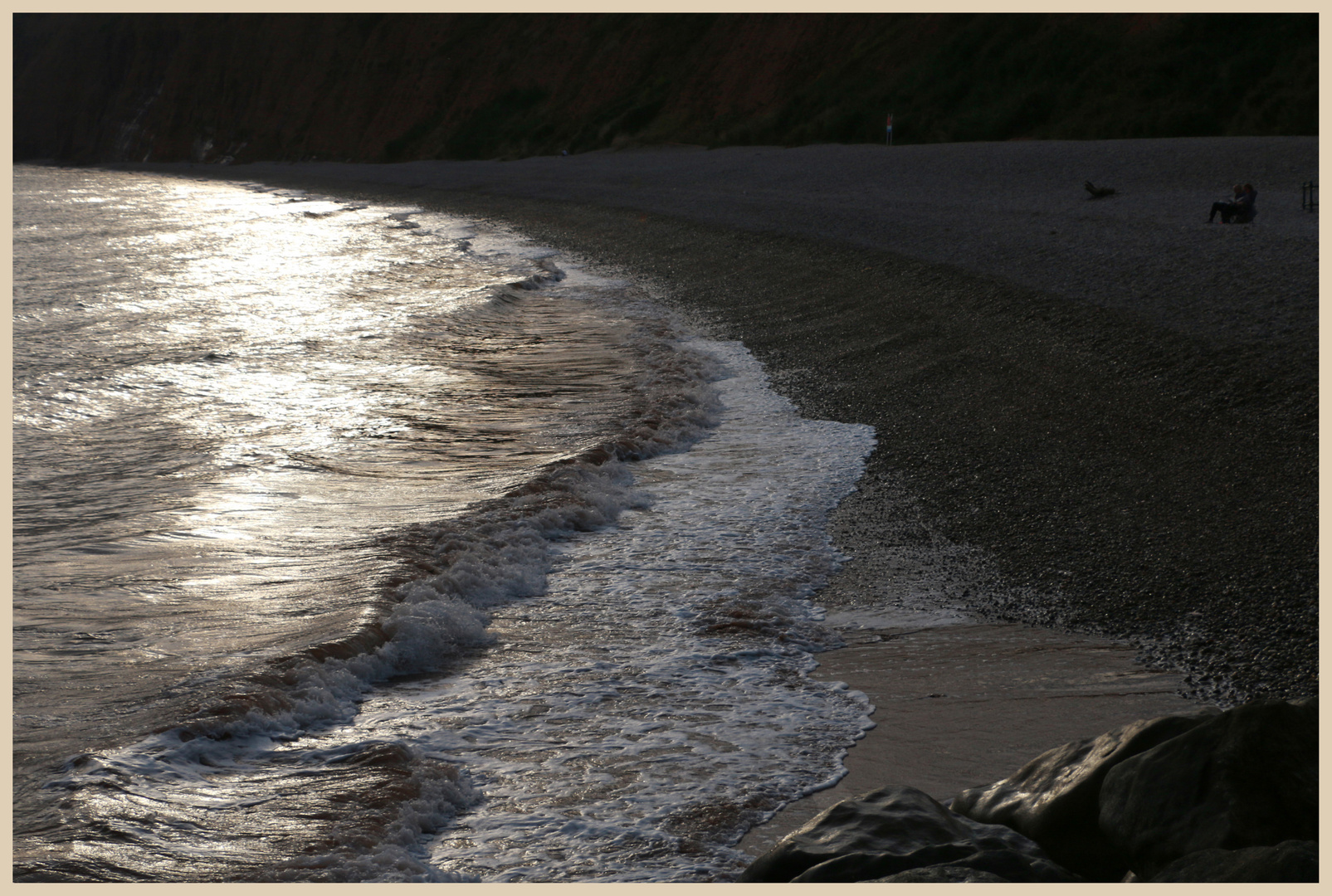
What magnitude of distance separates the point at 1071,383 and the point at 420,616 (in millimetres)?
5091

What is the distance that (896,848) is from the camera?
2803mm

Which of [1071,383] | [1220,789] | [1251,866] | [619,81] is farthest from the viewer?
[619,81]

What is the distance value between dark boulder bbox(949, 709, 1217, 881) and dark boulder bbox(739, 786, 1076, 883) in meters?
0.08

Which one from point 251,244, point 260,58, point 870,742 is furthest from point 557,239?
point 260,58

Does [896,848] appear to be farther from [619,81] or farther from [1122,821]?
[619,81]

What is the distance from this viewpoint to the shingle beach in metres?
4.76

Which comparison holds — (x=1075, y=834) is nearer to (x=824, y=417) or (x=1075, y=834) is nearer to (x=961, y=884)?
(x=961, y=884)

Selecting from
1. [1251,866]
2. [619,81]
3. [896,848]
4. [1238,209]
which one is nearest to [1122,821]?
[1251,866]

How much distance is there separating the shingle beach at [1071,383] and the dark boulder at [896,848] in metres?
0.70

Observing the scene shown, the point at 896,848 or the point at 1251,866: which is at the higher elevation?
the point at 1251,866

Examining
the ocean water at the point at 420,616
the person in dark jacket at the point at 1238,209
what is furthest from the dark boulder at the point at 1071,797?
the person in dark jacket at the point at 1238,209

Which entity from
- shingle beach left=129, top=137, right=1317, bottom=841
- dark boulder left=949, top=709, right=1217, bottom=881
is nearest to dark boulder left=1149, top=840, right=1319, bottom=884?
dark boulder left=949, top=709, right=1217, bottom=881

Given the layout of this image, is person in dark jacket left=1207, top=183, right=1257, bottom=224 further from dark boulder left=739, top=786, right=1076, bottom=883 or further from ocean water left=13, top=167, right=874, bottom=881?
dark boulder left=739, top=786, right=1076, bottom=883

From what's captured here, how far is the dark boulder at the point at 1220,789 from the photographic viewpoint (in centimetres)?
269
